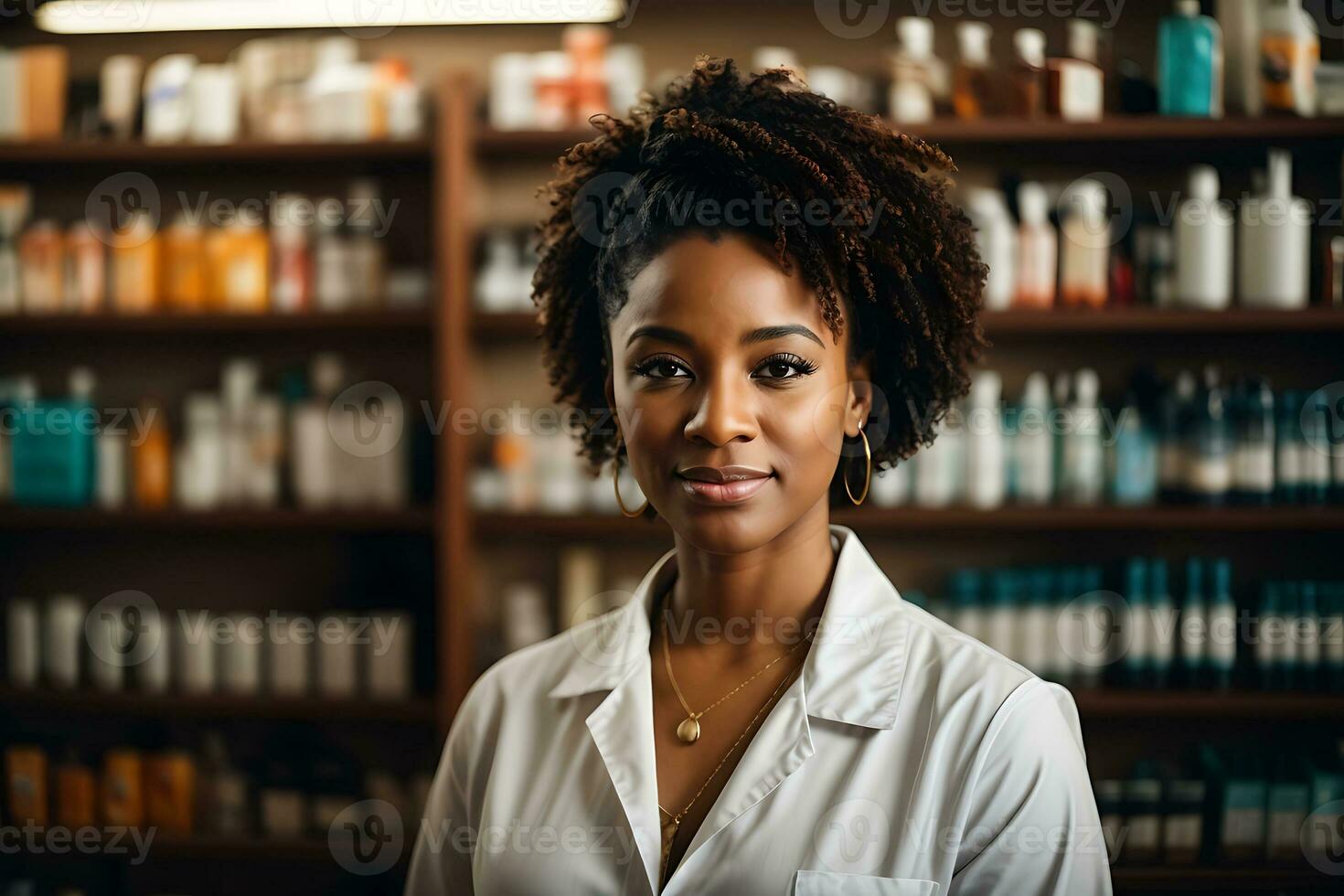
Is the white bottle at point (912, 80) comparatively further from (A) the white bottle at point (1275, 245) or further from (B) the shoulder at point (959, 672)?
(B) the shoulder at point (959, 672)

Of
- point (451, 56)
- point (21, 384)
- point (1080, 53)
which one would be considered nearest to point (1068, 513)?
point (1080, 53)

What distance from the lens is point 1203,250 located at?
2.17m

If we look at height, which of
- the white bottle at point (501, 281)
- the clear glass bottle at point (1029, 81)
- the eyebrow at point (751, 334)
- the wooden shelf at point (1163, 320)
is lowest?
the eyebrow at point (751, 334)

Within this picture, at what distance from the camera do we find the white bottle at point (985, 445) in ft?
7.26

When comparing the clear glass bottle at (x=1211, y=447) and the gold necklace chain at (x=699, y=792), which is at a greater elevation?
the clear glass bottle at (x=1211, y=447)

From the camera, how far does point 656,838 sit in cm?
93

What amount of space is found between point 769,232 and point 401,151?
5.51 feet
